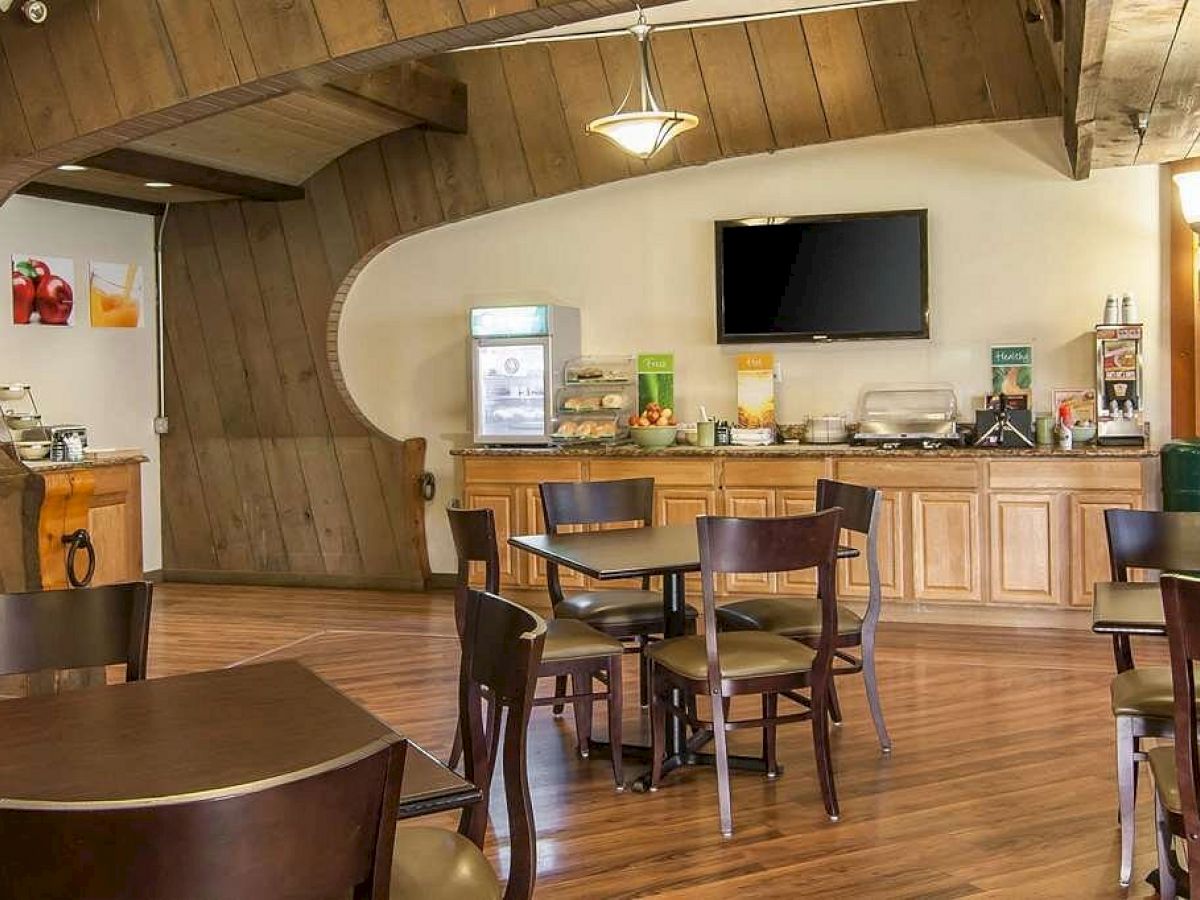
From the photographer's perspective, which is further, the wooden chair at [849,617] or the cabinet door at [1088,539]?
the cabinet door at [1088,539]

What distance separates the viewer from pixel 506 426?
7637 millimetres

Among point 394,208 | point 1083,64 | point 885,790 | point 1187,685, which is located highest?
point 394,208

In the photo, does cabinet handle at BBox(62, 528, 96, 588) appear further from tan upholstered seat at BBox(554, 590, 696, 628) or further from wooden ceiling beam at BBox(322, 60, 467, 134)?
wooden ceiling beam at BBox(322, 60, 467, 134)

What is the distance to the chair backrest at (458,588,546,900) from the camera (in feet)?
6.94

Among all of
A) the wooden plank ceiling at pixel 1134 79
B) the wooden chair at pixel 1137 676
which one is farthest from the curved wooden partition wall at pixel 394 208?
→ the wooden chair at pixel 1137 676

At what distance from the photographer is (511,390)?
763cm

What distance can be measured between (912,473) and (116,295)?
210 inches

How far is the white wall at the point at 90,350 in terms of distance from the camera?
7754 mm

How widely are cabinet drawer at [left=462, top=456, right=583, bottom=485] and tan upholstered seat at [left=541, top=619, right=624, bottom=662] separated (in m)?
3.10

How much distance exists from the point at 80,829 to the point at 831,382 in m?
6.27

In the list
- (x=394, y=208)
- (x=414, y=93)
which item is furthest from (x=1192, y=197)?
(x=394, y=208)

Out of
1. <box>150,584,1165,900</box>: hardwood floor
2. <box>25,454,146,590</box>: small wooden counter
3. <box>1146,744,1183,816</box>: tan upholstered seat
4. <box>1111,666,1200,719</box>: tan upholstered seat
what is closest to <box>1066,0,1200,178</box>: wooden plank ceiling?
<box>1111,666,1200,719</box>: tan upholstered seat

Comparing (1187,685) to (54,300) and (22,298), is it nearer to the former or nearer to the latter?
(22,298)

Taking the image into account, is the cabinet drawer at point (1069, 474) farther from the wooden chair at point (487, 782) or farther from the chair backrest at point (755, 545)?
the wooden chair at point (487, 782)
